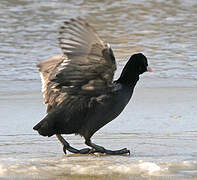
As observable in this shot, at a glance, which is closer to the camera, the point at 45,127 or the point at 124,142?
the point at 45,127

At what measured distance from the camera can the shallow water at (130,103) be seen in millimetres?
5496

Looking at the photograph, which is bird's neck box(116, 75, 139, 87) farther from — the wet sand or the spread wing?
the wet sand

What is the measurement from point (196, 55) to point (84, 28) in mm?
5243

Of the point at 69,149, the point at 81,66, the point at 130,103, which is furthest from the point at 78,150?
the point at 130,103

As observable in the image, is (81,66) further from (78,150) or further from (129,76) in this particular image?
(78,150)

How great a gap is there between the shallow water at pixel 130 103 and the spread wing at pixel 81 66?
600 mm

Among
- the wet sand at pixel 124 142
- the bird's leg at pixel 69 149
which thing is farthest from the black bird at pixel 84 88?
the wet sand at pixel 124 142

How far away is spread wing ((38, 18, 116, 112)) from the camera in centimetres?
544

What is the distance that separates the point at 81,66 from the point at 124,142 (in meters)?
1.29

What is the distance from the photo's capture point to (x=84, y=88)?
5855mm

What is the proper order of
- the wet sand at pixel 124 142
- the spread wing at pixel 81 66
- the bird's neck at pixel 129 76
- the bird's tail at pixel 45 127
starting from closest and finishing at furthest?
the wet sand at pixel 124 142 < the spread wing at pixel 81 66 < the bird's tail at pixel 45 127 < the bird's neck at pixel 129 76

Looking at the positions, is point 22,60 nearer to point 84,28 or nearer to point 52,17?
point 52,17

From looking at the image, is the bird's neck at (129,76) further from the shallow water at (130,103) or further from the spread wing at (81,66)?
the shallow water at (130,103)

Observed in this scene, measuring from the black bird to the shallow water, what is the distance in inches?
11.2
